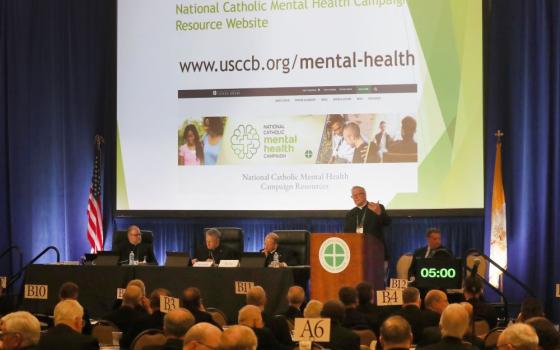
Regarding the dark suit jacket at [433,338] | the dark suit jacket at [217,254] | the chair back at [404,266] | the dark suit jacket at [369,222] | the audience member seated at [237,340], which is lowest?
the chair back at [404,266]

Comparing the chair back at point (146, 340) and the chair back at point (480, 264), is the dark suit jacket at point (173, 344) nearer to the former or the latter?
the chair back at point (146, 340)

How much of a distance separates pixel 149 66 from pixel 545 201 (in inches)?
246

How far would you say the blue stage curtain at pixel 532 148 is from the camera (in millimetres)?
12469

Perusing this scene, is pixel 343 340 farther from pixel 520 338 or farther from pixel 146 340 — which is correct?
pixel 520 338

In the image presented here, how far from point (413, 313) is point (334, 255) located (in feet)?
6.12

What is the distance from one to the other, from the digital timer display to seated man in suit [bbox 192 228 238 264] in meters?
2.90

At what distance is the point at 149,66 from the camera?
13.6 meters

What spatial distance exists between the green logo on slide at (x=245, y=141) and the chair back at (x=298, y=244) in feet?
6.93

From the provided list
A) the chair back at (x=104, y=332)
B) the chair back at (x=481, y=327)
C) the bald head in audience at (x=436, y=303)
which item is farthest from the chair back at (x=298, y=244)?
the chair back at (x=104, y=332)

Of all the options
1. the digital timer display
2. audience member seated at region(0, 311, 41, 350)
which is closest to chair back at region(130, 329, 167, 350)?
audience member seated at region(0, 311, 41, 350)

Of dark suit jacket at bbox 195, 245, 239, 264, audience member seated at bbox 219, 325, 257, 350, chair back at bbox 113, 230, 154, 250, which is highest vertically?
audience member seated at bbox 219, 325, 257, 350

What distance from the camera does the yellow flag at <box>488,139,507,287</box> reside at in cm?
1223

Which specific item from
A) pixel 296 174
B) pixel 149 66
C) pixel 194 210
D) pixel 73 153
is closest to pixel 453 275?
pixel 296 174

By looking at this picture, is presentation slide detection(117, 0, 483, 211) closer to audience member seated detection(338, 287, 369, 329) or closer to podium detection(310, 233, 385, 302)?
podium detection(310, 233, 385, 302)
